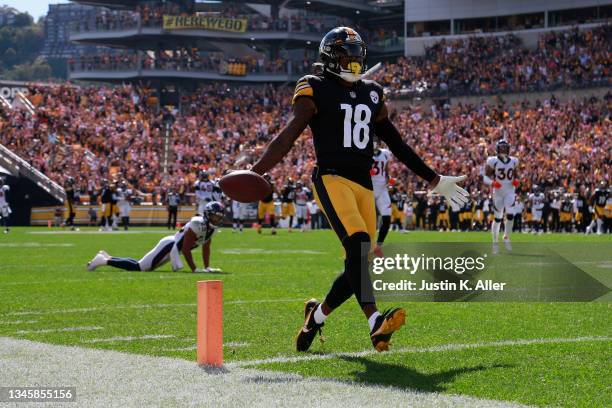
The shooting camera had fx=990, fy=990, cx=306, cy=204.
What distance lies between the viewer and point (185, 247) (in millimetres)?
12898

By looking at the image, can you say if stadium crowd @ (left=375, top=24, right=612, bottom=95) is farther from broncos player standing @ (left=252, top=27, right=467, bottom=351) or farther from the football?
Answer: the football

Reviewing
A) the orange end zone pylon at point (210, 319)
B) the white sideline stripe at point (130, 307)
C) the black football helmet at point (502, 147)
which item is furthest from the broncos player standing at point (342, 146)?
the black football helmet at point (502, 147)

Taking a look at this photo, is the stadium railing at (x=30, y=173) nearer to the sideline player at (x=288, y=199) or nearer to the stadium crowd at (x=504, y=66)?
the sideline player at (x=288, y=199)

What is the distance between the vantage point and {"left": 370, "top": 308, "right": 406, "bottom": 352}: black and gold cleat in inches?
224

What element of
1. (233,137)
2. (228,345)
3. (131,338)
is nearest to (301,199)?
(233,137)

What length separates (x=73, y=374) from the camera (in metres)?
5.29

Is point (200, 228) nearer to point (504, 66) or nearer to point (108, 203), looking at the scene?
point (108, 203)

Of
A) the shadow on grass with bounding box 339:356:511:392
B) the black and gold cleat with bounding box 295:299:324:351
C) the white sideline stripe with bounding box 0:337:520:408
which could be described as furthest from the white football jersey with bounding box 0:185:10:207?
the shadow on grass with bounding box 339:356:511:392

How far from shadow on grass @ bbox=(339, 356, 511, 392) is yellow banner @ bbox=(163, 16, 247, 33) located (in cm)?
5024

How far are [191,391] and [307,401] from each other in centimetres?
61

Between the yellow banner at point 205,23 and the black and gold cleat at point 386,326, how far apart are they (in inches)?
1970

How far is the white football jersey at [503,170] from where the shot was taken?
Result: 18016 millimetres

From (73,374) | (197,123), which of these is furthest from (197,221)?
(197,123)

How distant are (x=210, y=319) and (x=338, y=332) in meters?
2.05
